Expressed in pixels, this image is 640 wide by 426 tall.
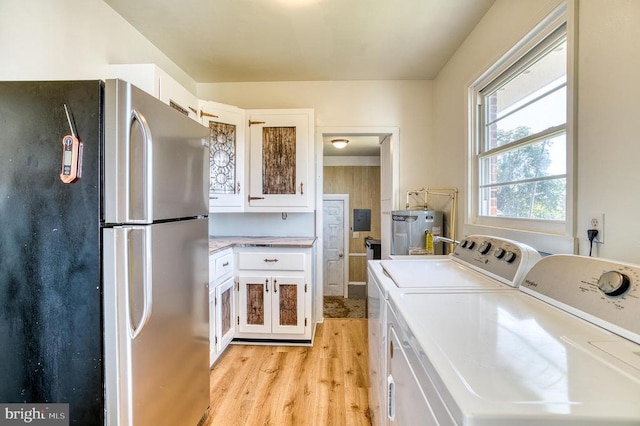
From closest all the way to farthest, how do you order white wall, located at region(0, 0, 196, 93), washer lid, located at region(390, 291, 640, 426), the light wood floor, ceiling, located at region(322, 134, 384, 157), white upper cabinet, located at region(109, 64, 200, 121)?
1. washer lid, located at region(390, 291, 640, 426)
2. white wall, located at region(0, 0, 196, 93)
3. the light wood floor
4. white upper cabinet, located at region(109, 64, 200, 121)
5. ceiling, located at region(322, 134, 384, 157)

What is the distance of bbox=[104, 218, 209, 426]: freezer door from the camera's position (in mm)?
1049

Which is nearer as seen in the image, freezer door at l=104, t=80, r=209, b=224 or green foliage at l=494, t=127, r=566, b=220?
freezer door at l=104, t=80, r=209, b=224

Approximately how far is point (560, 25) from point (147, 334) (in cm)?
218

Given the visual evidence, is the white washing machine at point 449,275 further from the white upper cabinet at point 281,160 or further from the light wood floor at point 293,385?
the white upper cabinet at point 281,160

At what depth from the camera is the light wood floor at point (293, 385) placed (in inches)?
68.2

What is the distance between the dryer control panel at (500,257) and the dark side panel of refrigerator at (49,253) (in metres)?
1.54

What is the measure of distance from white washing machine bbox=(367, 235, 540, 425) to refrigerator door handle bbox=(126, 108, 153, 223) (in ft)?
3.18

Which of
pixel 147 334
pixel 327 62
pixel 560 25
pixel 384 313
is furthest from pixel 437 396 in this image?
pixel 327 62

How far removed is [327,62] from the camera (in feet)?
8.48

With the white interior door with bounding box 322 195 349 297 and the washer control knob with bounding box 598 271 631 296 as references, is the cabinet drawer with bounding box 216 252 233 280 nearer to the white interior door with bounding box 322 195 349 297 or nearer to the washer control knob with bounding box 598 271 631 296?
the washer control knob with bounding box 598 271 631 296

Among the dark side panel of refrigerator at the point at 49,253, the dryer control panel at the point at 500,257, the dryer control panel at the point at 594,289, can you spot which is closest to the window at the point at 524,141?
the dryer control panel at the point at 500,257

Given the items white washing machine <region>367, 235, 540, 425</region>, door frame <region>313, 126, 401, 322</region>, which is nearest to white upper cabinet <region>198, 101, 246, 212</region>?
door frame <region>313, 126, 401, 322</region>

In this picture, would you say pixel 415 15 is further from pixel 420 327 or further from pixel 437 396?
pixel 437 396

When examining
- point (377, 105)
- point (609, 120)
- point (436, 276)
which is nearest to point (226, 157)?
point (377, 105)
